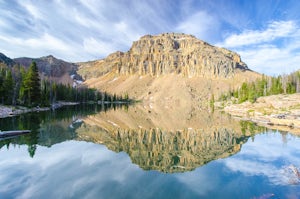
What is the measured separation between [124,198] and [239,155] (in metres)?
14.7

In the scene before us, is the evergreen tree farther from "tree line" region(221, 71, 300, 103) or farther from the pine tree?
"tree line" region(221, 71, 300, 103)

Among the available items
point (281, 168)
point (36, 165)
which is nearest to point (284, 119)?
point (281, 168)

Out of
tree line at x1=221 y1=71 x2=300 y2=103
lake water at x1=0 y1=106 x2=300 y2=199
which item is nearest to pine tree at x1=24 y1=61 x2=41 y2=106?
lake water at x1=0 y1=106 x2=300 y2=199

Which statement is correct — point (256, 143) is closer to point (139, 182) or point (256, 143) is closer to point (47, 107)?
point (139, 182)

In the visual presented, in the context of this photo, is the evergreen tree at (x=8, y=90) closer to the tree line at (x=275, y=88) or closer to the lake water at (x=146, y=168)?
the lake water at (x=146, y=168)

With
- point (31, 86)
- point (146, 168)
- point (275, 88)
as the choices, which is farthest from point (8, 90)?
point (275, 88)

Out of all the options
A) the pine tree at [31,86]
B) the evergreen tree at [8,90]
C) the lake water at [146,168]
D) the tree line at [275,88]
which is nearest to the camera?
the lake water at [146,168]

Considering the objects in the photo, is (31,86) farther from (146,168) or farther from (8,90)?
(146,168)

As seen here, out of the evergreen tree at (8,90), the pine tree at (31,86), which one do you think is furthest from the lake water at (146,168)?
the evergreen tree at (8,90)

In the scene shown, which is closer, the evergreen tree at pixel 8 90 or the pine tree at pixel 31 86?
the evergreen tree at pixel 8 90

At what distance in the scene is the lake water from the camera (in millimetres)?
12281

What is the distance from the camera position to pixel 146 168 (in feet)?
Answer: 55.0

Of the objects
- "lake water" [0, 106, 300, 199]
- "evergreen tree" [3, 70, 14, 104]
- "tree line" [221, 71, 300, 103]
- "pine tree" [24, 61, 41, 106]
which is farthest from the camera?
"tree line" [221, 71, 300, 103]

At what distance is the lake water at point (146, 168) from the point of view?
40.3ft
